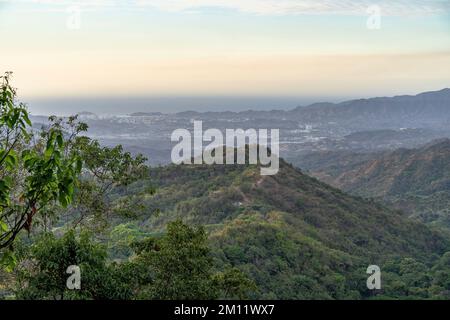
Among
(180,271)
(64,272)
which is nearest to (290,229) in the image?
(180,271)

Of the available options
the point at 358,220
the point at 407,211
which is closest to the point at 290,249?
the point at 358,220

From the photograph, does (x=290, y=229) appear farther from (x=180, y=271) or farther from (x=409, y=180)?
(x=409, y=180)

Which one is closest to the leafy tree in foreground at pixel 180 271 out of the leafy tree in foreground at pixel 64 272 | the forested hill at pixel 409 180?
the leafy tree in foreground at pixel 64 272

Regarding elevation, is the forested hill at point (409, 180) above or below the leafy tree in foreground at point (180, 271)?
below

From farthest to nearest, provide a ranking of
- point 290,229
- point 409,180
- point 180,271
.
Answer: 1. point 409,180
2. point 290,229
3. point 180,271

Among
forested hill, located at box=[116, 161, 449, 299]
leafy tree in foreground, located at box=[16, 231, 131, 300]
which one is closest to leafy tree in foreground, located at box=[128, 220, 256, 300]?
leafy tree in foreground, located at box=[16, 231, 131, 300]

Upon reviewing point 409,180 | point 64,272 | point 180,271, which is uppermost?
point 64,272

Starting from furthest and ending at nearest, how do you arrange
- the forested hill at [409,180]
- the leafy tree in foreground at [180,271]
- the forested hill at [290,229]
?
the forested hill at [409,180]
the forested hill at [290,229]
the leafy tree in foreground at [180,271]

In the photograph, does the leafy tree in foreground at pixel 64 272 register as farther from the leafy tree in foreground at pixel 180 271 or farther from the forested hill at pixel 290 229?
the forested hill at pixel 290 229
